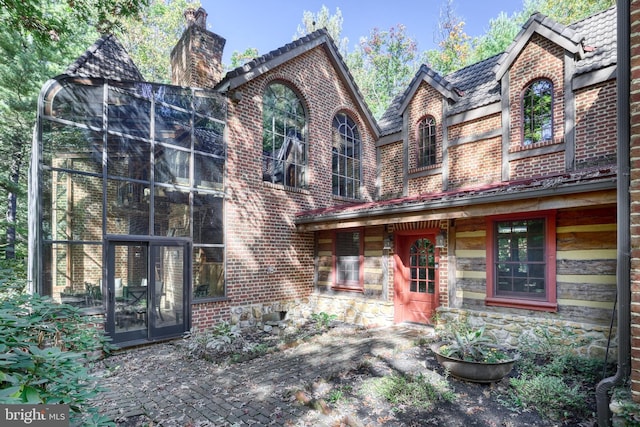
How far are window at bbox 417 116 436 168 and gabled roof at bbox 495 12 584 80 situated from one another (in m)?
2.08

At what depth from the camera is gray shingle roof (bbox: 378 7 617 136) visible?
679cm

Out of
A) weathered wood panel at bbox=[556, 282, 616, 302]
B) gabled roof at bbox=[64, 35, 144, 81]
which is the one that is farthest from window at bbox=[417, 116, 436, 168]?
gabled roof at bbox=[64, 35, 144, 81]

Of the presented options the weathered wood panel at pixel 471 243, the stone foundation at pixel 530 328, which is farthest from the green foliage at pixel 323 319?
the weathered wood panel at pixel 471 243

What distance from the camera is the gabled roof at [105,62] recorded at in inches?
284

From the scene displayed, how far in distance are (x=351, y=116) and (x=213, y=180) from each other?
5690 mm

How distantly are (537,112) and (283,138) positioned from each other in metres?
6.35

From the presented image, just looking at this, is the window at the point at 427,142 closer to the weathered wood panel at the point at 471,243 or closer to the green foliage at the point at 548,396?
the weathered wood panel at the point at 471,243

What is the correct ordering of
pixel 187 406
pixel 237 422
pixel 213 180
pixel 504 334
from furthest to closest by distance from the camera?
pixel 213 180
pixel 504 334
pixel 187 406
pixel 237 422

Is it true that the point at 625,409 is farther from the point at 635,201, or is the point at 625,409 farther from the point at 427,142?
the point at 427,142

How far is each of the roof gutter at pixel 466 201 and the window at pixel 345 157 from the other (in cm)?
256

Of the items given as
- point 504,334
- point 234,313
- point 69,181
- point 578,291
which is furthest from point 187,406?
point 578,291

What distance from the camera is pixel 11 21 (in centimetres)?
643

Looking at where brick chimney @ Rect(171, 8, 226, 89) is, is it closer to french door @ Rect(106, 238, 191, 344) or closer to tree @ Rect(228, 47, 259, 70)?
french door @ Rect(106, 238, 191, 344)

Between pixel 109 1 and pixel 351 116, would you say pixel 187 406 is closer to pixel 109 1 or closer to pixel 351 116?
pixel 109 1
